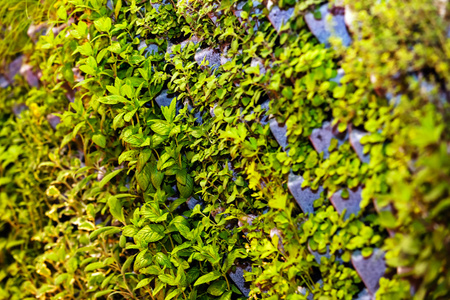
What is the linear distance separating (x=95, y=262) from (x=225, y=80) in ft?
3.83

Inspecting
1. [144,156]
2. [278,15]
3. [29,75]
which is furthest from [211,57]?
[29,75]

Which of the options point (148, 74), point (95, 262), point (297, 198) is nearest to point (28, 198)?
point (95, 262)

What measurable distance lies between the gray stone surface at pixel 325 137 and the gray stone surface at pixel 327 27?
10.6 inches

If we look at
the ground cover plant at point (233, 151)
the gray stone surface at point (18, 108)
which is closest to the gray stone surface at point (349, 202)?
the ground cover plant at point (233, 151)

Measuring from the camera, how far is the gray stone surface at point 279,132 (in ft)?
4.90

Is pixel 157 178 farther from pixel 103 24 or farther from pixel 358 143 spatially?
pixel 358 143

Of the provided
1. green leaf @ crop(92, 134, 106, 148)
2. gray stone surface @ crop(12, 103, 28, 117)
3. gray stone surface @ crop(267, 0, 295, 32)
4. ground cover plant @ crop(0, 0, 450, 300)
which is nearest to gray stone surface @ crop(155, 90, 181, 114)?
ground cover plant @ crop(0, 0, 450, 300)

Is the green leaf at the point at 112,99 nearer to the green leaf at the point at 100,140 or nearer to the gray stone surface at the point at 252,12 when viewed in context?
the green leaf at the point at 100,140

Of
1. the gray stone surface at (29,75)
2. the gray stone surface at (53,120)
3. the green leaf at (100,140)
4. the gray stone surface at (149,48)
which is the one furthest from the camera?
the gray stone surface at (29,75)

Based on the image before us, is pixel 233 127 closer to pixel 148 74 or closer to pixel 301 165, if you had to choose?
pixel 301 165

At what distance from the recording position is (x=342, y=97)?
1282 millimetres

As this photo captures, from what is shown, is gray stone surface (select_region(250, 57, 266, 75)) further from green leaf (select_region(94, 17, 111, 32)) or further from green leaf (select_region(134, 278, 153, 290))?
green leaf (select_region(134, 278, 153, 290))

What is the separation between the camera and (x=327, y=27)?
1293mm

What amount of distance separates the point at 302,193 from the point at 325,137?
224 mm
